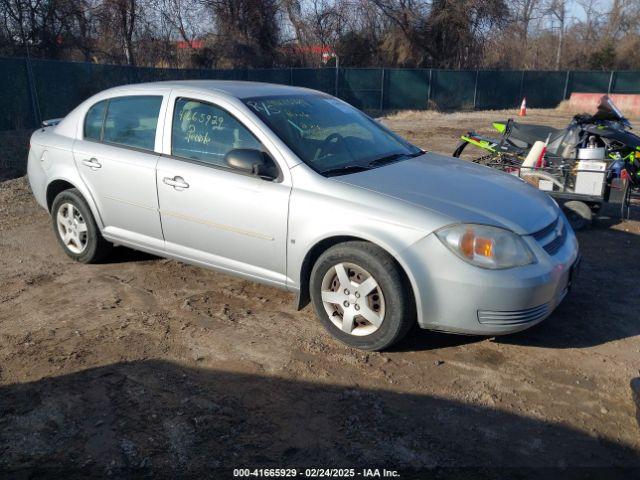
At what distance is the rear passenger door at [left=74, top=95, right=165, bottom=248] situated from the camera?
15.4 ft

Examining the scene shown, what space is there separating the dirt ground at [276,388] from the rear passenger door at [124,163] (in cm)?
54

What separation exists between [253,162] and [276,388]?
5.06 feet

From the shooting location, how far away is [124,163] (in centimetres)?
478

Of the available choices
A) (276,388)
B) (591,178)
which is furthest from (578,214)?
(276,388)

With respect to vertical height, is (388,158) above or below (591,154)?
above

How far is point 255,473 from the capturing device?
272 cm

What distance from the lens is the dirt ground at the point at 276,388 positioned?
284cm

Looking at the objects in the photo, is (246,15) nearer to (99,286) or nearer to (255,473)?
(99,286)

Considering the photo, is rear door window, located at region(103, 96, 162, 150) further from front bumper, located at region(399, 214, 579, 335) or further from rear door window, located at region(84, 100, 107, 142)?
front bumper, located at region(399, 214, 579, 335)

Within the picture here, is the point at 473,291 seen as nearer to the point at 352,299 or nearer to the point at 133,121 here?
the point at 352,299

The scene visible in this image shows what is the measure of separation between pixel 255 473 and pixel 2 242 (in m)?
4.75

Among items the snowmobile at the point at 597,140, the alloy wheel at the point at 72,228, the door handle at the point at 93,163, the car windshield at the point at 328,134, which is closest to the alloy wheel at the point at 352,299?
the car windshield at the point at 328,134

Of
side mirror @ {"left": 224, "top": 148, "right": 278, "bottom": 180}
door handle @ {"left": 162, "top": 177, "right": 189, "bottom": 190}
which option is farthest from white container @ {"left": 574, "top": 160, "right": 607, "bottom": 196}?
door handle @ {"left": 162, "top": 177, "right": 189, "bottom": 190}

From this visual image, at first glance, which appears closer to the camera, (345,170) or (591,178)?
(345,170)
